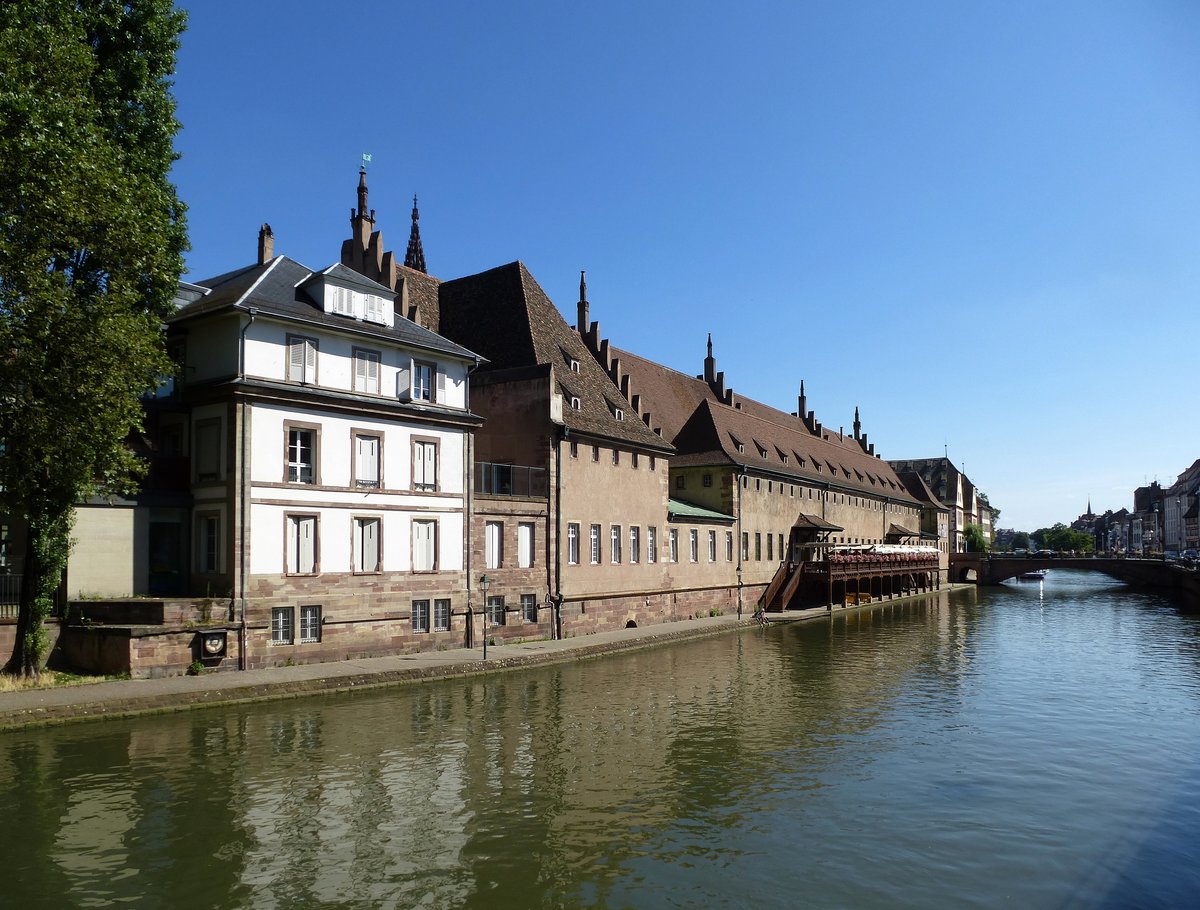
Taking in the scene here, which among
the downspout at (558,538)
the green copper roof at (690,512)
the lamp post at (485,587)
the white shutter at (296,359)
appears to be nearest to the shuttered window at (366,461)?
the white shutter at (296,359)

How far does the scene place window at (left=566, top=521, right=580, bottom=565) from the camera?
123ft

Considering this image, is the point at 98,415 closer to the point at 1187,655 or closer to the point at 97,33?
the point at 97,33

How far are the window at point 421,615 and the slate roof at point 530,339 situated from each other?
9968 millimetres

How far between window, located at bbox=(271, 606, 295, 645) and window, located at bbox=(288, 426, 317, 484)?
3711mm

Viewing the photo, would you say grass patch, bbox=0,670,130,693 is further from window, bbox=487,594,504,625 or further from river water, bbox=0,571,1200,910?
window, bbox=487,594,504,625

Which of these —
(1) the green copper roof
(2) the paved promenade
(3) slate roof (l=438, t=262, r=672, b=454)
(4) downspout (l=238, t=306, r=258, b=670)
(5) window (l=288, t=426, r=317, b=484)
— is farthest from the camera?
(1) the green copper roof

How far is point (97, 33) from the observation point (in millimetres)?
24172

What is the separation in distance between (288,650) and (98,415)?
8.86 meters

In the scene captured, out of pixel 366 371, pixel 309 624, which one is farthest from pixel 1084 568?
pixel 309 624

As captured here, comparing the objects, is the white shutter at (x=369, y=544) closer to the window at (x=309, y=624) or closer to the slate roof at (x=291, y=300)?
the window at (x=309, y=624)

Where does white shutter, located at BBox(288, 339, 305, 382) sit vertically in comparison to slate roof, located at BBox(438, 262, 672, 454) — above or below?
below

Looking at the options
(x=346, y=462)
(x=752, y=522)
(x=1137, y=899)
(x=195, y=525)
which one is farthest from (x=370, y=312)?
(x=752, y=522)

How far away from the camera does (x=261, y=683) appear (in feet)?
75.7

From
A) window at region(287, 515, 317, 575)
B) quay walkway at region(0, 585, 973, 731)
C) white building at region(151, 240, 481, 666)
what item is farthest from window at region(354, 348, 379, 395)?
quay walkway at region(0, 585, 973, 731)
